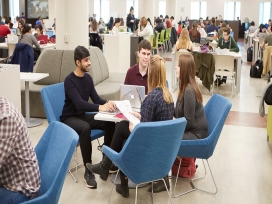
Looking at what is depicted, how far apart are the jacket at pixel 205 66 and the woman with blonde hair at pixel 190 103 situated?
A: 4.00 m

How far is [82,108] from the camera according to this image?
3.84 metres

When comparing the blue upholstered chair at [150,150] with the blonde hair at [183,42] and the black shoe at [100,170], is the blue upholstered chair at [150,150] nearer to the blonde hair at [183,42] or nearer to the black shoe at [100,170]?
the black shoe at [100,170]

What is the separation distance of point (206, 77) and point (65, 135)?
18.3 ft

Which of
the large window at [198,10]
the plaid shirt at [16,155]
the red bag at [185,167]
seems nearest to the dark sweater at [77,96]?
the red bag at [185,167]

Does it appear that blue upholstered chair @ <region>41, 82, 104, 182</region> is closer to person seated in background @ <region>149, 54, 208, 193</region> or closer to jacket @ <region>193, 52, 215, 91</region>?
person seated in background @ <region>149, 54, 208, 193</region>

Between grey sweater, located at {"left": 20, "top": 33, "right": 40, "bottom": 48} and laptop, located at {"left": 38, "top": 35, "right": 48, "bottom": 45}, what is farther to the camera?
laptop, located at {"left": 38, "top": 35, "right": 48, "bottom": 45}

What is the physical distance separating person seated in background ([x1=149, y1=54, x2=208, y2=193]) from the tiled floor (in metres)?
0.42

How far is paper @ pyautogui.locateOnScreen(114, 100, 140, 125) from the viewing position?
3320 mm

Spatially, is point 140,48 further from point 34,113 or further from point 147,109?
point 34,113

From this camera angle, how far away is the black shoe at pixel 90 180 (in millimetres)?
3717

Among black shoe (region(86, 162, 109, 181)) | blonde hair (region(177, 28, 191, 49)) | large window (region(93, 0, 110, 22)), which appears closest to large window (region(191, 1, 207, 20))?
large window (region(93, 0, 110, 22))

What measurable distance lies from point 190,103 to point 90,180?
1120 mm

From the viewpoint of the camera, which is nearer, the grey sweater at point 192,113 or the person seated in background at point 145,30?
the grey sweater at point 192,113

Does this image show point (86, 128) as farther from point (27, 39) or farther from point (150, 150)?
point (27, 39)
